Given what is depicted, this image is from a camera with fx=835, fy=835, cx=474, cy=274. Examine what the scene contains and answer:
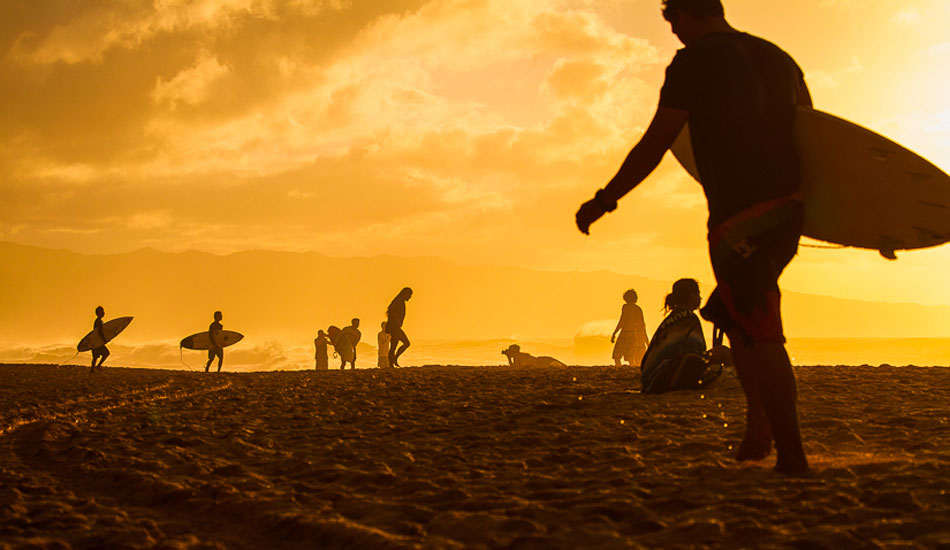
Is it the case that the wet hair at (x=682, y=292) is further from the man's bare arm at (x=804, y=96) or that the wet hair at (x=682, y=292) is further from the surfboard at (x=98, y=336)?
the surfboard at (x=98, y=336)

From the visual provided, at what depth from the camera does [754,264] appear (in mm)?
3371

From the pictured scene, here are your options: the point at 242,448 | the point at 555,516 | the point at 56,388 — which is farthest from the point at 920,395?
the point at 56,388

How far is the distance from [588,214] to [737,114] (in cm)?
75

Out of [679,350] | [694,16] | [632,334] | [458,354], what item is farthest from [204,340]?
[458,354]

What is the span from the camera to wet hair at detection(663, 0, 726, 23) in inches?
146

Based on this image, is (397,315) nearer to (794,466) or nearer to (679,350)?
(679,350)

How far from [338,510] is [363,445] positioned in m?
1.69

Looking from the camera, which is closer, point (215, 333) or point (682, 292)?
point (682, 292)

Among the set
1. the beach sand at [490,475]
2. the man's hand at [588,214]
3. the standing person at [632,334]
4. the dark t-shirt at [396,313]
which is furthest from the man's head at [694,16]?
the dark t-shirt at [396,313]

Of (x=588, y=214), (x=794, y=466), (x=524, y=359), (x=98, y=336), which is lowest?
(x=794, y=466)

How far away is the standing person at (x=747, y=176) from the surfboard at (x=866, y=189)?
0.22m

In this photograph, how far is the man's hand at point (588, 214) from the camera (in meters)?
3.69

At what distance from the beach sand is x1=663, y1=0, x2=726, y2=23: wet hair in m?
2.02

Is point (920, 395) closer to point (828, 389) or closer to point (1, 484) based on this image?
point (828, 389)
